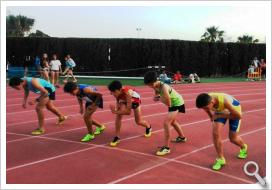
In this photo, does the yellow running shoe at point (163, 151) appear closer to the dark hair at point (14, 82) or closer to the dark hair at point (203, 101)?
the dark hair at point (203, 101)

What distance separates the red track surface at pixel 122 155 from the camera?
5352 mm

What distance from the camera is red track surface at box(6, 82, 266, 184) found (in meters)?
5.35

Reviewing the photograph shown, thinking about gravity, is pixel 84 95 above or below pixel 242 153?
above

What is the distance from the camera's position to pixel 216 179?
5.25 m

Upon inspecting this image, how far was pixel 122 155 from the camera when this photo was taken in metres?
6.36

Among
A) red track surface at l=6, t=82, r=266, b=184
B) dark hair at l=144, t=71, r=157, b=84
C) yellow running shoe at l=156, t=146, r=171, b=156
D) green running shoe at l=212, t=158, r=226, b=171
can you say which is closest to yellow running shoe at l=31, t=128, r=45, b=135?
red track surface at l=6, t=82, r=266, b=184

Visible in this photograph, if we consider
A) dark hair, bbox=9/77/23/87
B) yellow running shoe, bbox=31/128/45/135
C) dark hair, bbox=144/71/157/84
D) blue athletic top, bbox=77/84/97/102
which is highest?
dark hair, bbox=144/71/157/84

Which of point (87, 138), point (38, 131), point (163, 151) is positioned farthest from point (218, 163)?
point (38, 131)

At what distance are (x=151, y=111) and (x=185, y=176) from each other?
5.53m

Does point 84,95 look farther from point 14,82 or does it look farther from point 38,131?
point 38,131

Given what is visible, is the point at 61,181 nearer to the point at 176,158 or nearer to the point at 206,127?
the point at 176,158

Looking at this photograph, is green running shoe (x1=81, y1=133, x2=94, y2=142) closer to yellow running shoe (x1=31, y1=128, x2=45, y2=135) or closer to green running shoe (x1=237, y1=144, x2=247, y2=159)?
yellow running shoe (x1=31, y1=128, x2=45, y2=135)

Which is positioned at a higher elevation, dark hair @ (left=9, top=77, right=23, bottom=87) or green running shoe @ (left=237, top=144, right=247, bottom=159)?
Answer: dark hair @ (left=9, top=77, right=23, bottom=87)

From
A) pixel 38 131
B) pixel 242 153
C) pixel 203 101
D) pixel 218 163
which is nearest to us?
pixel 203 101
